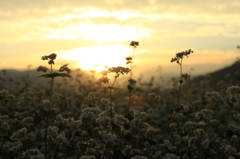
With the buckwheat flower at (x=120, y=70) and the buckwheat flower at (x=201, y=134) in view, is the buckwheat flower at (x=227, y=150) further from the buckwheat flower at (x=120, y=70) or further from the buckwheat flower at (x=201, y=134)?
the buckwheat flower at (x=120, y=70)

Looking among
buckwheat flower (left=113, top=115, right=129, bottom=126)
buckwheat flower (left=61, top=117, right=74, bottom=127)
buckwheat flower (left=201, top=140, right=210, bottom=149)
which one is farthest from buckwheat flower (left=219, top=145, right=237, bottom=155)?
buckwheat flower (left=61, top=117, right=74, bottom=127)

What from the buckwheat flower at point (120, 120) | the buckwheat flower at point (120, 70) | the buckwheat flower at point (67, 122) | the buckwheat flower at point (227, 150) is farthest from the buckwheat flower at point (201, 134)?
the buckwheat flower at point (67, 122)

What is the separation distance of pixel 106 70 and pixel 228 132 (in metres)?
4.95

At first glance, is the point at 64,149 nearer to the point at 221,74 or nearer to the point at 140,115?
the point at 140,115

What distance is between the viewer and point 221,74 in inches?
1922

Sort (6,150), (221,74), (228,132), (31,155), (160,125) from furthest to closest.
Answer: (221,74) < (160,125) < (6,150) < (228,132) < (31,155)

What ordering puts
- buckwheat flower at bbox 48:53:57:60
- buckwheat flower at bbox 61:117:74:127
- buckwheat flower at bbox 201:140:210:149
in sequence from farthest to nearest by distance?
buckwheat flower at bbox 61:117:74:127 < buckwheat flower at bbox 201:140:210:149 < buckwheat flower at bbox 48:53:57:60

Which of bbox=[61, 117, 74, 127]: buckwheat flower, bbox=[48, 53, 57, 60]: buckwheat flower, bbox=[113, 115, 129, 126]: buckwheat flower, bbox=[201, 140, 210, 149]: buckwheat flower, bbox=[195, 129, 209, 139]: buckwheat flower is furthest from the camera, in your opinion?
bbox=[61, 117, 74, 127]: buckwheat flower

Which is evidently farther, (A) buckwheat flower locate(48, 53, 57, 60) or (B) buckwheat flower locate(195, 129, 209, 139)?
(B) buckwheat flower locate(195, 129, 209, 139)

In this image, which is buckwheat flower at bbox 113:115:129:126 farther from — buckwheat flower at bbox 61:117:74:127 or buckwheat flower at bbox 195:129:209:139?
buckwheat flower at bbox 195:129:209:139

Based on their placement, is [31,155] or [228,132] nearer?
[31,155]

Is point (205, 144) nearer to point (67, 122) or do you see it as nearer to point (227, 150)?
point (227, 150)

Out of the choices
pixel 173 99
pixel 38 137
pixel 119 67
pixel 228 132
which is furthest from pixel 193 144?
pixel 173 99

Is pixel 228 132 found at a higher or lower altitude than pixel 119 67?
lower
